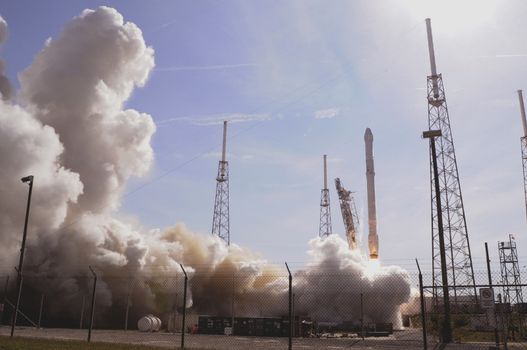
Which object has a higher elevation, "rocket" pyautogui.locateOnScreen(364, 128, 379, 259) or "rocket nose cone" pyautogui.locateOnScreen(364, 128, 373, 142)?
"rocket nose cone" pyautogui.locateOnScreen(364, 128, 373, 142)

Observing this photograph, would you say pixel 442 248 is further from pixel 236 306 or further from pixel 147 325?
pixel 236 306

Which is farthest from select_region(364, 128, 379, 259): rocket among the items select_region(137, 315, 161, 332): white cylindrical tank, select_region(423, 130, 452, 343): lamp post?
Result: select_region(423, 130, 452, 343): lamp post

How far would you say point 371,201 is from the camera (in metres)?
63.8

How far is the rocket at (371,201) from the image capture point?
62562mm

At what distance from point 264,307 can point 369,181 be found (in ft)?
67.5

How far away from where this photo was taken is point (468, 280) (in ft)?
151

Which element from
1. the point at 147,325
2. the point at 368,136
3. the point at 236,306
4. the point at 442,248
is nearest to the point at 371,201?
the point at 368,136

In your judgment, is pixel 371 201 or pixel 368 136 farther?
pixel 368 136

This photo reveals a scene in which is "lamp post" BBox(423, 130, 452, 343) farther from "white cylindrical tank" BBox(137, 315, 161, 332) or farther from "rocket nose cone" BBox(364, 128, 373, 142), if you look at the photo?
"rocket nose cone" BBox(364, 128, 373, 142)

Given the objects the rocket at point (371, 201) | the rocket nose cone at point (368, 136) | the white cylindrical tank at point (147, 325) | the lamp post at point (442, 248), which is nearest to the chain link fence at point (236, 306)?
the white cylindrical tank at point (147, 325)

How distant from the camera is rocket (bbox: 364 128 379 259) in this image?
6256 cm

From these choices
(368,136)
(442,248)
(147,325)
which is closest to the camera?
(442,248)

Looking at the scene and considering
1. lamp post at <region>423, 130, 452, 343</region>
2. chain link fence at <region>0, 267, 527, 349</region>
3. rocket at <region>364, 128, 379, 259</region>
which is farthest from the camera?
rocket at <region>364, 128, 379, 259</region>

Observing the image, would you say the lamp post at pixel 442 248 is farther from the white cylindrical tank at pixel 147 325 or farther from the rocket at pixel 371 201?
the rocket at pixel 371 201
